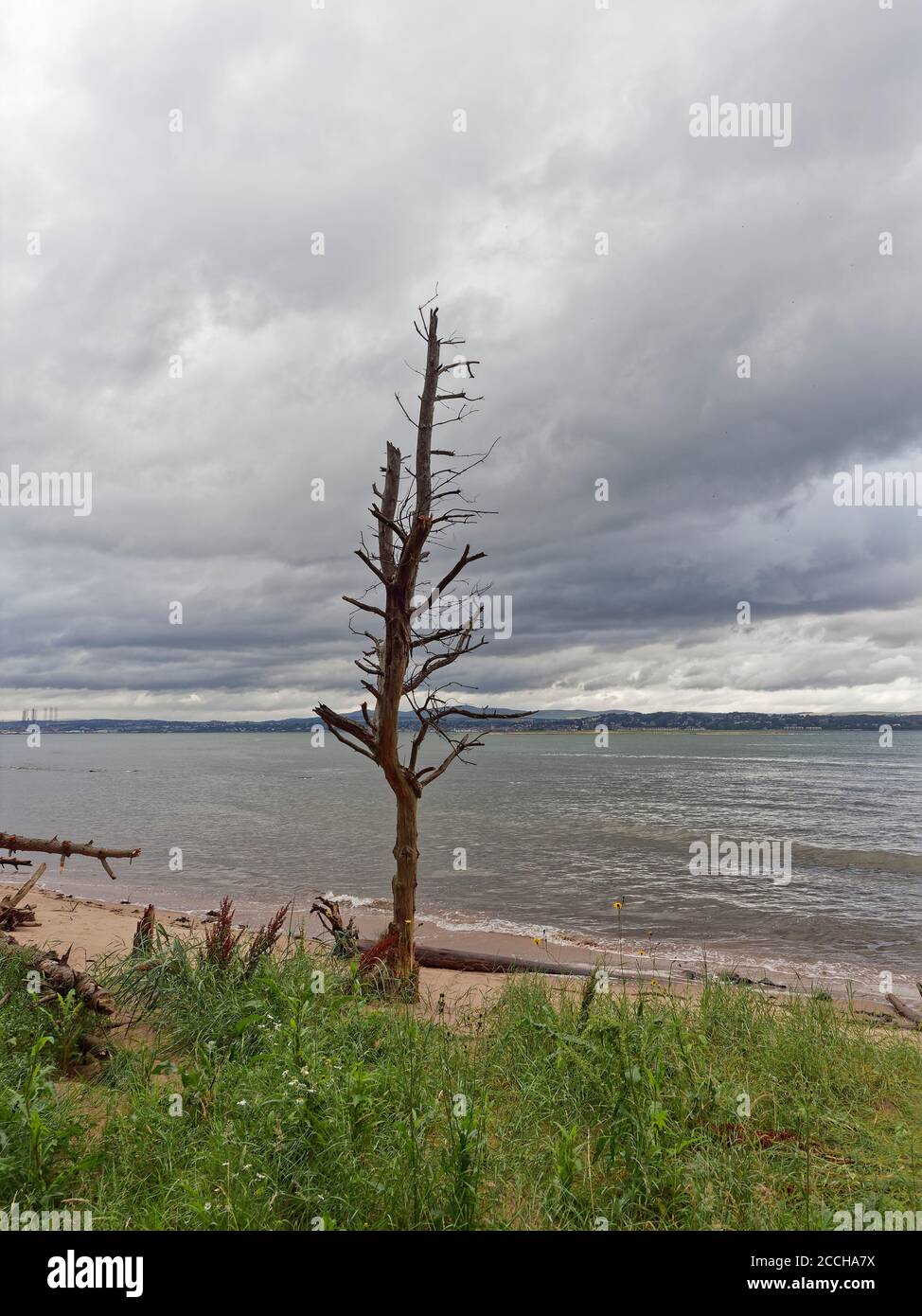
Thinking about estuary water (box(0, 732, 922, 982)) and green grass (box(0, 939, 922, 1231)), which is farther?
estuary water (box(0, 732, 922, 982))

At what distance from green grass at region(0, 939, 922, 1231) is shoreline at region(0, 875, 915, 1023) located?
13.2 ft

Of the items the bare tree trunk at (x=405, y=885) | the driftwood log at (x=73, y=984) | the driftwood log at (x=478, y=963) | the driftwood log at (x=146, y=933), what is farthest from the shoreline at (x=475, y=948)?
the driftwood log at (x=73, y=984)

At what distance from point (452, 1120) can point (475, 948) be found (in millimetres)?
12512

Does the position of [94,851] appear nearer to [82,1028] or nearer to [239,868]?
[82,1028]

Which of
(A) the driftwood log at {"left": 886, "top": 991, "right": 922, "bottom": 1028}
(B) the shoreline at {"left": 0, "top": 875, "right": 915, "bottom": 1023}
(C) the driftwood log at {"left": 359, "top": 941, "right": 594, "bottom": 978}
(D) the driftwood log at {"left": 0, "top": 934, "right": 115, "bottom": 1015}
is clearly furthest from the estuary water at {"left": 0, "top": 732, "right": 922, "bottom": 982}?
(D) the driftwood log at {"left": 0, "top": 934, "right": 115, "bottom": 1015}

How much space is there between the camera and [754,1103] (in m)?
5.25

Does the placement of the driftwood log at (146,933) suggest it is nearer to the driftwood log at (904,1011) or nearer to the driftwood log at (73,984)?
the driftwood log at (73,984)

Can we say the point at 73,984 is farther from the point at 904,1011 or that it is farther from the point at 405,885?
the point at 904,1011

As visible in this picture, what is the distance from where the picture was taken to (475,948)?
16.2m

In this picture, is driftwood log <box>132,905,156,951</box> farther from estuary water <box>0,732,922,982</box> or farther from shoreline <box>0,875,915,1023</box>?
estuary water <box>0,732,922,982</box>

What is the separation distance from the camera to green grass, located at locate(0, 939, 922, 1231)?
371 centimetres

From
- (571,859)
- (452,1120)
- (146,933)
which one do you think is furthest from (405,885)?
(571,859)

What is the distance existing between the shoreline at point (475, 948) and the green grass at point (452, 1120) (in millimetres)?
4028

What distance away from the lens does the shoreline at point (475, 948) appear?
1218 centimetres
